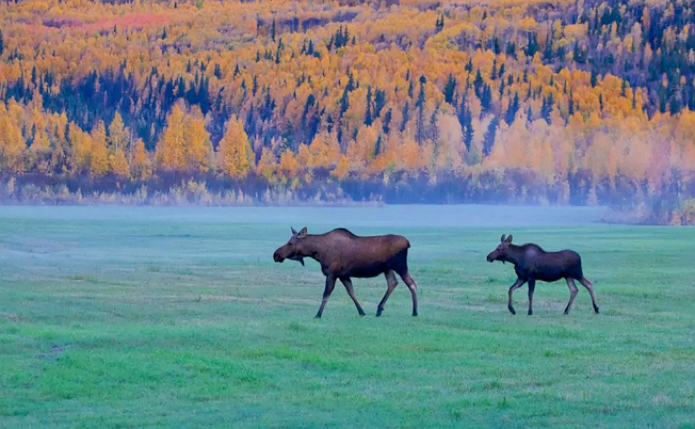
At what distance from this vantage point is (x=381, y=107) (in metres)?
168

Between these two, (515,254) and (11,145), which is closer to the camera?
(515,254)

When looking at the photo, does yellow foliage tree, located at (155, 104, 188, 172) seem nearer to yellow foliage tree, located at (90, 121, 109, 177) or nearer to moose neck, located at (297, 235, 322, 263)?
yellow foliage tree, located at (90, 121, 109, 177)

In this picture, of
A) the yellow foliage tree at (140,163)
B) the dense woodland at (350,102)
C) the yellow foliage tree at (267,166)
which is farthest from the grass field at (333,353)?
the yellow foliage tree at (267,166)

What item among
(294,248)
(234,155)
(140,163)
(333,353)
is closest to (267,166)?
Answer: (234,155)

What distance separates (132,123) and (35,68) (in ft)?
55.2

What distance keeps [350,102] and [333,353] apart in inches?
5878

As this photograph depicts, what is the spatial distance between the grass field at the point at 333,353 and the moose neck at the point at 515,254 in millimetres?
919

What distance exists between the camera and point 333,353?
Answer: 54.8 ft

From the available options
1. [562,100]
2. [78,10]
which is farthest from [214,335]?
[78,10]

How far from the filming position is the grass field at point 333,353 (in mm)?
12789

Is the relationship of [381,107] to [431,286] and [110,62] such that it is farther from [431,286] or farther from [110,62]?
[431,286]

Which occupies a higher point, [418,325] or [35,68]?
[35,68]

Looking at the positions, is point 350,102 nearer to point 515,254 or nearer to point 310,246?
point 515,254

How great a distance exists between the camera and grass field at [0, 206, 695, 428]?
1279cm
